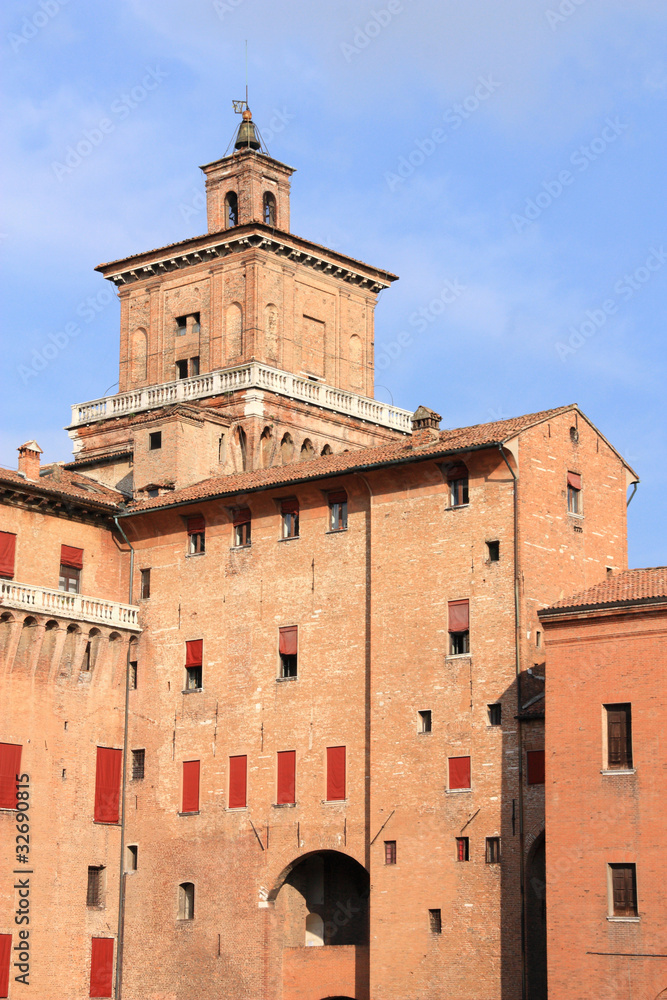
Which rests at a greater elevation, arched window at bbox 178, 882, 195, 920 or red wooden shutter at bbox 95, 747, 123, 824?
red wooden shutter at bbox 95, 747, 123, 824

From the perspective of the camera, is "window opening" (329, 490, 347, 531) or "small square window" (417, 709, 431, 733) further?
"window opening" (329, 490, 347, 531)

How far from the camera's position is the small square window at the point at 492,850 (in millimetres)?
44688

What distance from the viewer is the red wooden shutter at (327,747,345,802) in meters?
48.5

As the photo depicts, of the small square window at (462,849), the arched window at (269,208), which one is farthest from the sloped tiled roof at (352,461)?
the arched window at (269,208)

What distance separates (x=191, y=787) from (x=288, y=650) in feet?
16.2

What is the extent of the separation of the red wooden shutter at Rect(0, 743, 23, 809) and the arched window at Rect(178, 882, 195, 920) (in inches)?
211

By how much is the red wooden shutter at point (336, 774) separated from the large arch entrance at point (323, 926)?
5.35 feet

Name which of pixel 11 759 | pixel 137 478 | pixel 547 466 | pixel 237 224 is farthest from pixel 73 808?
pixel 237 224

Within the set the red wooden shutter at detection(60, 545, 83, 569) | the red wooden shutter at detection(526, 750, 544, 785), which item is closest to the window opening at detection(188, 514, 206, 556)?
the red wooden shutter at detection(60, 545, 83, 569)

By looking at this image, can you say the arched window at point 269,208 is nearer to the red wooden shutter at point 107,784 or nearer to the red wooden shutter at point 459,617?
the red wooden shutter at point 107,784

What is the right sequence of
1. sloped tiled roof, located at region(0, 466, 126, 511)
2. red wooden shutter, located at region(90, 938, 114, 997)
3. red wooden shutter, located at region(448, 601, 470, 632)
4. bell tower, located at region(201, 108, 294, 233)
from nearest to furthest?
red wooden shutter, located at region(448, 601, 470, 632) < red wooden shutter, located at region(90, 938, 114, 997) < sloped tiled roof, located at region(0, 466, 126, 511) < bell tower, located at region(201, 108, 294, 233)

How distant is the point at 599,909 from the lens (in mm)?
41062

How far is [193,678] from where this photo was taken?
5288 cm

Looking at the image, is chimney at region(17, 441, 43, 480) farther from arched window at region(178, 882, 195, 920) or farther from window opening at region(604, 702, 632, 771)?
window opening at region(604, 702, 632, 771)
